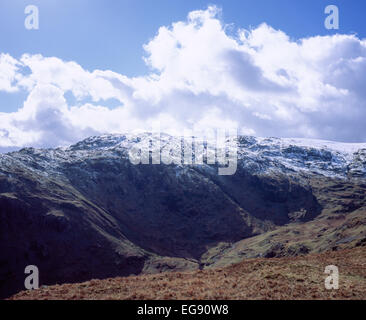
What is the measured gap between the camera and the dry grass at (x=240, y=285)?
18.8 meters

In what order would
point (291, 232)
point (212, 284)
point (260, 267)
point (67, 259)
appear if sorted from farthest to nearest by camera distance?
point (291, 232) → point (67, 259) → point (260, 267) → point (212, 284)

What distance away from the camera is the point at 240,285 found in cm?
2064

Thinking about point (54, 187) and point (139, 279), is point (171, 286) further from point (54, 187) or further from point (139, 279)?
point (54, 187)

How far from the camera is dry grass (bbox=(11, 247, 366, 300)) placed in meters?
18.8

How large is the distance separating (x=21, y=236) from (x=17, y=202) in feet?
63.3

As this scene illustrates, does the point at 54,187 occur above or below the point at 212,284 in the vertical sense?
above

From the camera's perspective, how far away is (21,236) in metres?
145

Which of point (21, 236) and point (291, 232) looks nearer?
point (21, 236)
